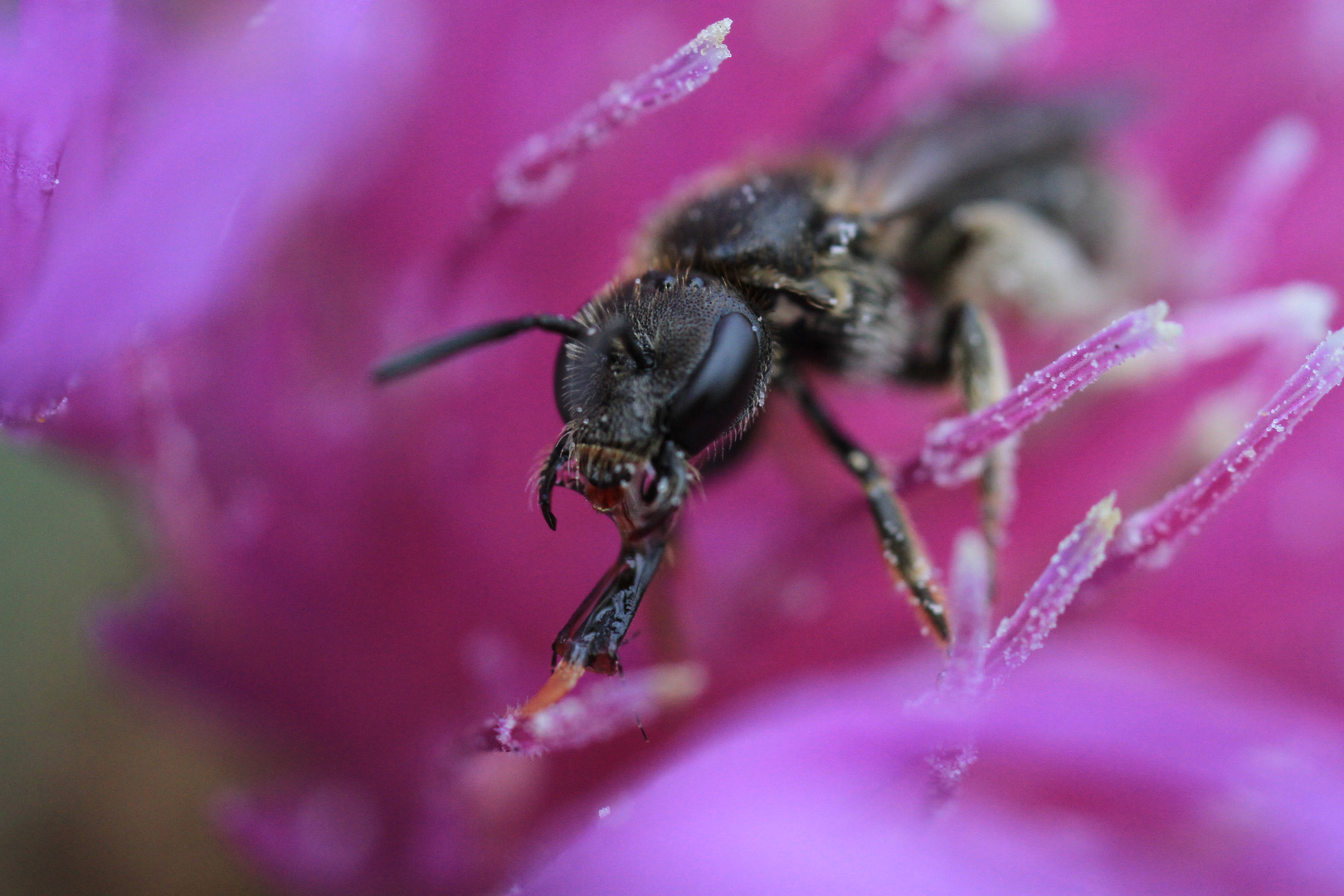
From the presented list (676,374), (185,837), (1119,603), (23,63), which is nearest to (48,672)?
(185,837)

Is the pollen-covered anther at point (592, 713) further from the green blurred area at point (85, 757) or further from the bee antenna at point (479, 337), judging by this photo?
the green blurred area at point (85, 757)

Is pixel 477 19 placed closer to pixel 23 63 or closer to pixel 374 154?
pixel 374 154

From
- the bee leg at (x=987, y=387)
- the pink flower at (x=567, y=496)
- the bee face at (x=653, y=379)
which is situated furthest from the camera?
the bee leg at (x=987, y=387)

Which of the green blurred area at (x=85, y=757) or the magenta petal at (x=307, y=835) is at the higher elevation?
the green blurred area at (x=85, y=757)

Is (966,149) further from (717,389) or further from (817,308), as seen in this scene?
(717,389)

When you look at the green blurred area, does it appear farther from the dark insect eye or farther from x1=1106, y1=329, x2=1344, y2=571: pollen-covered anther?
x1=1106, y1=329, x2=1344, y2=571: pollen-covered anther

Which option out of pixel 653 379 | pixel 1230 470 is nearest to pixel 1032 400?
pixel 1230 470

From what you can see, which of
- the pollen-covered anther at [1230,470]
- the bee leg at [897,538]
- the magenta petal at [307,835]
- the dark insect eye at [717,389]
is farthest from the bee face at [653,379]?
the magenta petal at [307,835]

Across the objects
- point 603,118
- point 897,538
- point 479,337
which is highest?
point 603,118
